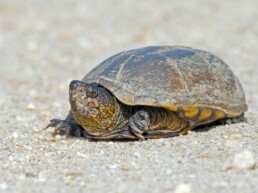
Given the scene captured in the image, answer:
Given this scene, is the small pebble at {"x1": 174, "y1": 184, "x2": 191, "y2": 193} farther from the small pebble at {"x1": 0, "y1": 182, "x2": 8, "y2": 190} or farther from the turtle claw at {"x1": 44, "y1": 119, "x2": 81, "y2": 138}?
the turtle claw at {"x1": 44, "y1": 119, "x2": 81, "y2": 138}

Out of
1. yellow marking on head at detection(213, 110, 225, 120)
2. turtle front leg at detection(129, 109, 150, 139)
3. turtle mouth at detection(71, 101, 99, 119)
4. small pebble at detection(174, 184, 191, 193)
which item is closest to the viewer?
small pebble at detection(174, 184, 191, 193)

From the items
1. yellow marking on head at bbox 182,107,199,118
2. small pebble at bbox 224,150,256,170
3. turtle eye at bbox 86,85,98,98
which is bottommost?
small pebble at bbox 224,150,256,170

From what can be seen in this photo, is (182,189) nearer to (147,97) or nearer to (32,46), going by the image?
(147,97)

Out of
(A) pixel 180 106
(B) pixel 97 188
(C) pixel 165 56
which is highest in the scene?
(C) pixel 165 56

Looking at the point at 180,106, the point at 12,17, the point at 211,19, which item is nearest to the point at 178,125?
the point at 180,106

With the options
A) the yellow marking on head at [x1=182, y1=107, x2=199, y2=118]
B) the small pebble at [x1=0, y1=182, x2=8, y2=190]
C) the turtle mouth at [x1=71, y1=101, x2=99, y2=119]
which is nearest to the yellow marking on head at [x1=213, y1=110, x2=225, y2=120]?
the yellow marking on head at [x1=182, y1=107, x2=199, y2=118]

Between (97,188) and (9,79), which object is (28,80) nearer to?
(9,79)

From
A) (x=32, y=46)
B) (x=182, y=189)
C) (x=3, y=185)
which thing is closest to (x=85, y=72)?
(x=32, y=46)
